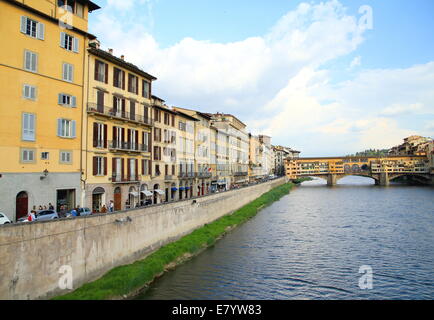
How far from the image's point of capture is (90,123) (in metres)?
29.4

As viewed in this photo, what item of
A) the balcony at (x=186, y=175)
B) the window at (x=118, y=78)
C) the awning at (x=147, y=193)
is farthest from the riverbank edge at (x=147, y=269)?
the window at (x=118, y=78)

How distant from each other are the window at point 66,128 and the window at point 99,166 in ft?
10.8

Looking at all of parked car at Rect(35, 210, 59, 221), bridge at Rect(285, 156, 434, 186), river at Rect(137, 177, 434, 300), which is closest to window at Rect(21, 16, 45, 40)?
parked car at Rect(35, 210, 59, 221)

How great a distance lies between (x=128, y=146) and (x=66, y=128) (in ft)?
25.1

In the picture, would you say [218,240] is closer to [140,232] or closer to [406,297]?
[140,232]

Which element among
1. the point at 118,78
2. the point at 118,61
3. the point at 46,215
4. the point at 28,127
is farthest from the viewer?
the point at 118,78

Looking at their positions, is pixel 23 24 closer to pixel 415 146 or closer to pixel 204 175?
pixel 204 175

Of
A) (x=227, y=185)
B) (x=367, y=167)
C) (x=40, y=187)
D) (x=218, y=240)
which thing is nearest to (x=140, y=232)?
(x=40, y=187)

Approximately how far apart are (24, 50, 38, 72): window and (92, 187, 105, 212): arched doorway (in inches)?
444

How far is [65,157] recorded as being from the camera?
27.2 metres

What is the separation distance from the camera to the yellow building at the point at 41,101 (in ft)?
74.2

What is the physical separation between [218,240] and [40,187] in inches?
638

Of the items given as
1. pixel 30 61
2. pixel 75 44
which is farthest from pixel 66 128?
pixel 75 44

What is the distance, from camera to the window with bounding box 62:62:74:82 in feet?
88.1
